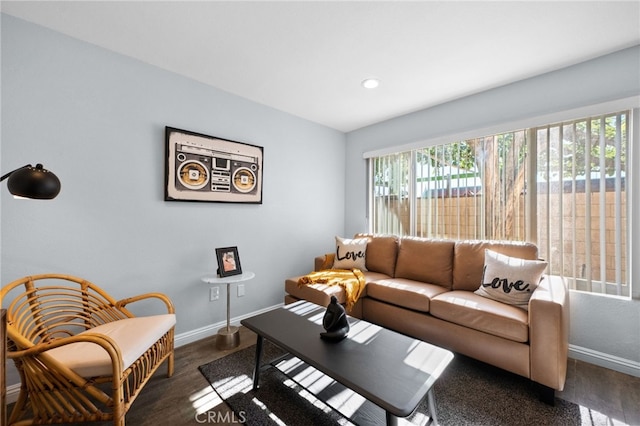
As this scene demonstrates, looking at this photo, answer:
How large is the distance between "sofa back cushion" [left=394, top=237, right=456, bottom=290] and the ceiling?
1606 mm

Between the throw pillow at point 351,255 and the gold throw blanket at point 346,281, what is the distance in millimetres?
241

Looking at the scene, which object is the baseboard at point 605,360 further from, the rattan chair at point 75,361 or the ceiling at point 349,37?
the rattan chair at point 75,361

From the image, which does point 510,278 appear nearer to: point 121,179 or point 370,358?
point 370,358

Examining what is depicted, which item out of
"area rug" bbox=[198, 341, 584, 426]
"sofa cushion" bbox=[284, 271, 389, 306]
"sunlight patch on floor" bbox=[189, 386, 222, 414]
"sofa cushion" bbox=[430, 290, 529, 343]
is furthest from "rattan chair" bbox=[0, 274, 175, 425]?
"sofa cushion" bbox=[430, 290, 529, 343]

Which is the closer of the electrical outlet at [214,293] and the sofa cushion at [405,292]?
the sofa cushion at [405,292]

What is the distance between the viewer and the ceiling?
63.8 inches

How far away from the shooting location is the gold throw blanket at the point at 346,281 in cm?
248

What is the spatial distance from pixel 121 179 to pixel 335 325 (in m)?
1.98

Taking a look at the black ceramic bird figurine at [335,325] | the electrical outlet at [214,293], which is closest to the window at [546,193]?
the black ceramic bird figurine at [335,325]

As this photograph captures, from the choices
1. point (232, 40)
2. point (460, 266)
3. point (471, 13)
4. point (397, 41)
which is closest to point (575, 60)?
point (471, 13)

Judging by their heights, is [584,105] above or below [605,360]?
above

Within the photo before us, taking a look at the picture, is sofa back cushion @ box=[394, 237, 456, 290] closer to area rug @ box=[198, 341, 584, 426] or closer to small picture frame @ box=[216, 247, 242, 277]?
area rug @ box=[198, 341, 584, 426]

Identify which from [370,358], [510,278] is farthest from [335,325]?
[510,278]

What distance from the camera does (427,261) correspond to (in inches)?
109
